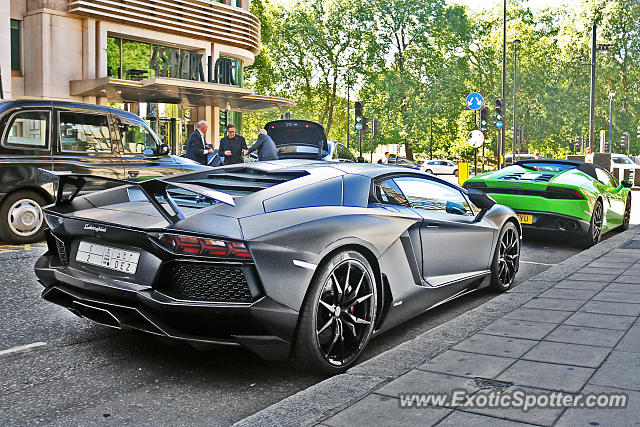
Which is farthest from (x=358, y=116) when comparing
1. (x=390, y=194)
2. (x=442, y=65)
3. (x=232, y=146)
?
(x=442, y=65)

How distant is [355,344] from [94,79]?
2437 centimetres

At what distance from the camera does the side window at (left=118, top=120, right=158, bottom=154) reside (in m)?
9.67

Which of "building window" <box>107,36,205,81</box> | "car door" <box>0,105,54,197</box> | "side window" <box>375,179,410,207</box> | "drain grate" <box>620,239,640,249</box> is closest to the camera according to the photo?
"side window" <box>375,179,410,207</box>

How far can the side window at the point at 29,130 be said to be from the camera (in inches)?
336

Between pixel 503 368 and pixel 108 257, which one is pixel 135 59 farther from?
pixel 503 368

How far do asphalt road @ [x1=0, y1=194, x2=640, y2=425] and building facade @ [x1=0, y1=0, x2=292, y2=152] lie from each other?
20.7 metres

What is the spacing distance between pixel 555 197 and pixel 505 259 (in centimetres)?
344

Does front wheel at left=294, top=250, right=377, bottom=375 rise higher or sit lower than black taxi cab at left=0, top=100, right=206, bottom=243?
lower

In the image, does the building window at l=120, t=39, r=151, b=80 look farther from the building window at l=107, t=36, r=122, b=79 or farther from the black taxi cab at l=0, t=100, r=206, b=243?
the black taxi cab at l=0, t=100, r=206, b=243

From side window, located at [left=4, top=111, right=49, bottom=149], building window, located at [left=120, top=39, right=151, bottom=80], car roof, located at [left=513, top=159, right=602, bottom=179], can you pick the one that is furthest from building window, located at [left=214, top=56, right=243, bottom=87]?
side window, located at [left=4, top=111, right=49, bottom=149]

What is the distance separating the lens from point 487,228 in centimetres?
587

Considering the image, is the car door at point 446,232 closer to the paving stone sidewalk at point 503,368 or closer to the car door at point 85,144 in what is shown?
the paving stone sidewalk at point 503,368

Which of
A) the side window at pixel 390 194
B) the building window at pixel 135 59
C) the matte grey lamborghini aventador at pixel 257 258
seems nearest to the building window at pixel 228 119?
the building window at pixel 135 59

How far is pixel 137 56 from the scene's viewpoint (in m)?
29.8
